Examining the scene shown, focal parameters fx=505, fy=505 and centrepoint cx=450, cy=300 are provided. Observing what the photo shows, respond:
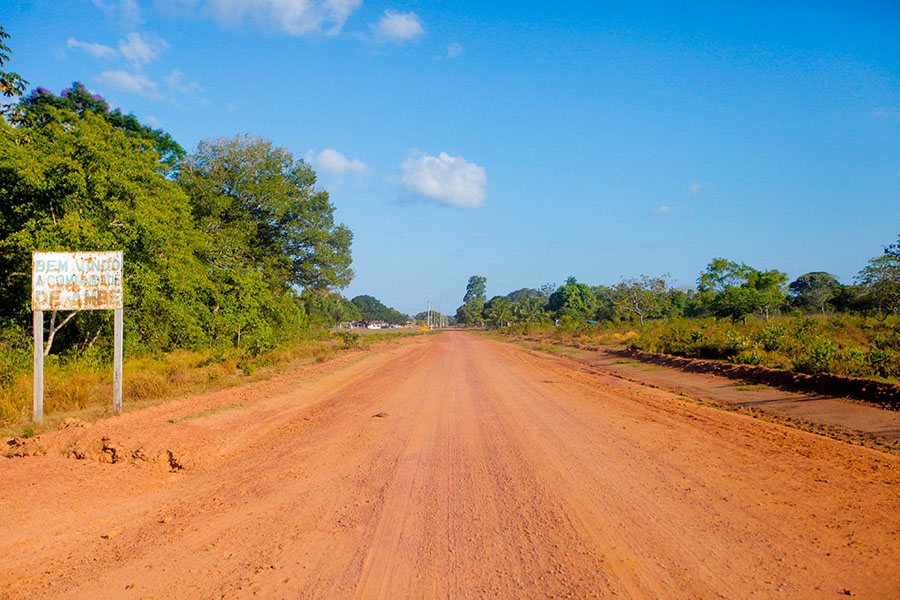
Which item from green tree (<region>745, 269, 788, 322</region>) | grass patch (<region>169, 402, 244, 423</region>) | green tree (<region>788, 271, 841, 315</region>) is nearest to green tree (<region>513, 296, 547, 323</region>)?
green tree (<region>788, 271, 841, 315</region>)

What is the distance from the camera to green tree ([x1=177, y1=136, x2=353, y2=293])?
29.0 meters

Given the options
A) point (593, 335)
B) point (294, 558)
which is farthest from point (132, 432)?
point (593, 335)

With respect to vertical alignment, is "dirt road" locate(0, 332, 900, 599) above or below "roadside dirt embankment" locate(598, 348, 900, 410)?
below

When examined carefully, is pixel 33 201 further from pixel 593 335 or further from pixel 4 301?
pixel 593 335

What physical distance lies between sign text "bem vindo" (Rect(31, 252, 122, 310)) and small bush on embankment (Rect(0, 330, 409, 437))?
2.23m

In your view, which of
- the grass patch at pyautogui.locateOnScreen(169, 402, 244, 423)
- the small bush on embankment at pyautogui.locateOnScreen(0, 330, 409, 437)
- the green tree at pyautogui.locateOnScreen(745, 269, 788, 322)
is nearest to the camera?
the grass patch at pyautogui.locateOnScreen(169, 402, 244, 423)

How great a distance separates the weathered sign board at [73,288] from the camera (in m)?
9.38

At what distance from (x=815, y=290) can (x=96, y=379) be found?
73.8 metres

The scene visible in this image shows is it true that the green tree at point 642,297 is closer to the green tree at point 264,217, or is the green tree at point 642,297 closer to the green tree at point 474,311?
the green tree at point 264,217

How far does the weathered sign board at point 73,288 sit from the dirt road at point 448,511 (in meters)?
1.69

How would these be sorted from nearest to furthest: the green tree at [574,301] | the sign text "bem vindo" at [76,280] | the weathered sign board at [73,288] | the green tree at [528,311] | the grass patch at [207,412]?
the weathered sign board at [73,288]
the sign text "bem vindo" at [76,280]
the grass patch at [207,412]
the green tree at [574,301]
the green tree at [528,311]

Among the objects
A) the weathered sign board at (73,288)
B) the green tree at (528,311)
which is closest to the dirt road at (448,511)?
the weathered sign board at (73,288)

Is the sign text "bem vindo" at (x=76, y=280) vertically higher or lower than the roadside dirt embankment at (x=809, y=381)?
higher

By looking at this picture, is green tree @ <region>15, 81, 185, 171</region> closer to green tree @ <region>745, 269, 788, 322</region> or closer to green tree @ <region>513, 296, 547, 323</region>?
green tree @ <region>745, 269, 788, 322</region>
